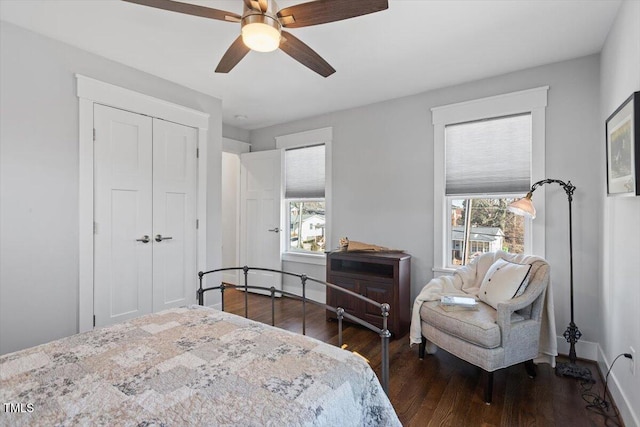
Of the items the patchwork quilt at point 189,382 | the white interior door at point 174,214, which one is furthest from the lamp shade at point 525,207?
the white interior door at point 174,214

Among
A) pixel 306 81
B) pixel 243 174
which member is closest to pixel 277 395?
pixel 306 81

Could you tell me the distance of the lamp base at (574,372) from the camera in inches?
93.4

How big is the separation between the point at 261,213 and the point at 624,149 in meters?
4.09

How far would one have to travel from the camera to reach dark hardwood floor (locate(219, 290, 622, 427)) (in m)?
1.94

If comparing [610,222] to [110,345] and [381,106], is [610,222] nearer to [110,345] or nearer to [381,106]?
[381,106]

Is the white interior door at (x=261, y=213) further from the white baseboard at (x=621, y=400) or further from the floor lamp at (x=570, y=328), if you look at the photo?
the white baseboard at (x=621, y=400)

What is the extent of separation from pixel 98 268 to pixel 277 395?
2554 millimetres

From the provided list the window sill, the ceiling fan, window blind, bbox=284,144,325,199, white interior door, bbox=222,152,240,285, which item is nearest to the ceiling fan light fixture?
the ceiling fan

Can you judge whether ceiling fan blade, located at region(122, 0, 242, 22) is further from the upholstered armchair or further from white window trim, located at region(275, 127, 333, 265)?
white window trim, located at region(275, 127, 333, 265)

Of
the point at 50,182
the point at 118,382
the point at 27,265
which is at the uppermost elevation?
the point at 50,182

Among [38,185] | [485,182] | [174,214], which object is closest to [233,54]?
[38,185]

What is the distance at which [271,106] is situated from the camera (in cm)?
405

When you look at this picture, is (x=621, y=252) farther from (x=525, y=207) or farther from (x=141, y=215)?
(x=141, y=215)

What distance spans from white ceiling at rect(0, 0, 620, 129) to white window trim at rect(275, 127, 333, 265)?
2.96ft
